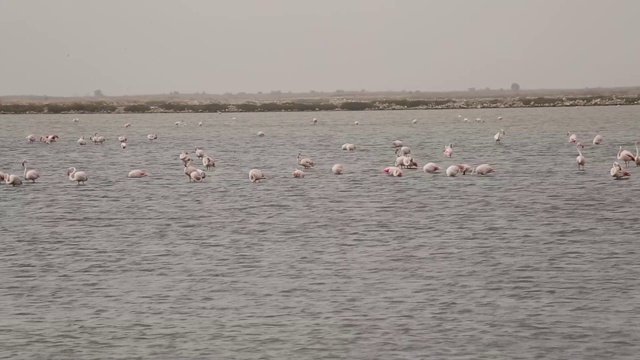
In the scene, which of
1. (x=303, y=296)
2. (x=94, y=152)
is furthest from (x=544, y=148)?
(x=303, y=296)

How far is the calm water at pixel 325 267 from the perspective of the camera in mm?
16750

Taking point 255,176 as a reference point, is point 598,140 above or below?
below

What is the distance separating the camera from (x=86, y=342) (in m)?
16.8

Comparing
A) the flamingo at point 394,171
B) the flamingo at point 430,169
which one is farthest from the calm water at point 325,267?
the flamingo at point 430,169

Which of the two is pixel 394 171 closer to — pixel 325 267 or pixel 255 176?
pixel 255 176

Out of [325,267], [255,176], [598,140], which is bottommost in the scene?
[598,140]

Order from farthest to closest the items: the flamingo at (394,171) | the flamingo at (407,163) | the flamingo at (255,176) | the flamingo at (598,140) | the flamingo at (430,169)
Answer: the flamingo at (598,140) < the flamingo at (407,163) < the flamingo at (430,169) < the flamingo at (394,171) < the flamingo at (255,176)

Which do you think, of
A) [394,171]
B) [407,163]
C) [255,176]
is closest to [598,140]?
[407,163]

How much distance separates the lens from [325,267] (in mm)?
22609

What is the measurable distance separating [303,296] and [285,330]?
7.85 ft

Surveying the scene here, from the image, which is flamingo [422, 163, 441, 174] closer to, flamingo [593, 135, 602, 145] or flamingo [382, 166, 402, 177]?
flamingo [382, 166, 402, 177]

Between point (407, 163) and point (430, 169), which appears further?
point (407, 163)

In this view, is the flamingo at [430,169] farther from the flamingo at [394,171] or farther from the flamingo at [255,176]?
the flamingo at [255,176]

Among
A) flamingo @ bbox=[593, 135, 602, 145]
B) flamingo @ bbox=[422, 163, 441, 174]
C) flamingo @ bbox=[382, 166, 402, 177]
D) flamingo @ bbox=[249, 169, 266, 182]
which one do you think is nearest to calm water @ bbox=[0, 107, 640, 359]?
flamingo @ bbox=[382, 166, 402, 177]
